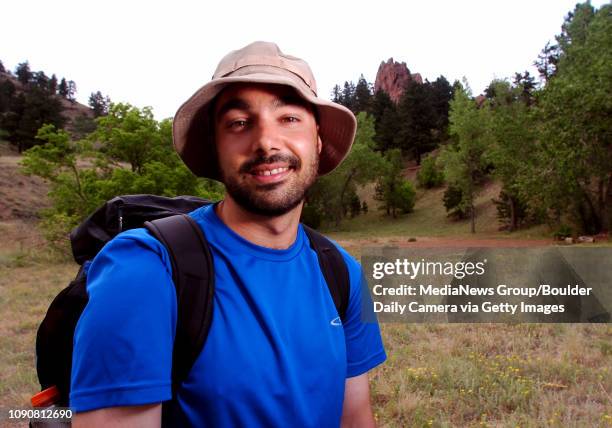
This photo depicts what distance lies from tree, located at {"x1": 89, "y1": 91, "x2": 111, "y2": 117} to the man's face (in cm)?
9745

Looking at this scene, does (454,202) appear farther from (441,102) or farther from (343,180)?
(441,102)

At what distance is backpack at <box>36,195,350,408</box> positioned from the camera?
1381 mm

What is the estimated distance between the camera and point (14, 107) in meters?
53.0

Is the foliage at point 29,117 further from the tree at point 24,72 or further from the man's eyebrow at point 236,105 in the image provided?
the man's eyebrow at point 236,105

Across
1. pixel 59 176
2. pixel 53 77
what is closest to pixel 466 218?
pixel 59 176


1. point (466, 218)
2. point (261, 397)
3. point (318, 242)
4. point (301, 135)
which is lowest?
point (466, 218)

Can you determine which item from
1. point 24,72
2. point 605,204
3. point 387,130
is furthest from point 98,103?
point 605,204

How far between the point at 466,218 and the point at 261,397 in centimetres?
4051

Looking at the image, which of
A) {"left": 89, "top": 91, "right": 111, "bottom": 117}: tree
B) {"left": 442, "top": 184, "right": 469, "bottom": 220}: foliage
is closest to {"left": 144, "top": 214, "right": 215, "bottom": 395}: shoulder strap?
{"left": 442, "top": 184, "right": 469, "bottom": 220}: foliage

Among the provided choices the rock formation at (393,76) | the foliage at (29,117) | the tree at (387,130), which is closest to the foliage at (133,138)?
the foliage at (29,117)

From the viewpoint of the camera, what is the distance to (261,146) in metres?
1.66

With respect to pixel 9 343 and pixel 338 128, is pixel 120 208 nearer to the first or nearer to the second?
pixel 338 128

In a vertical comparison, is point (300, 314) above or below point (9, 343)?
above

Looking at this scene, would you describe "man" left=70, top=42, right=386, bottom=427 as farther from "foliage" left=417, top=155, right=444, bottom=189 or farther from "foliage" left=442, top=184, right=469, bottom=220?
"foliage" left=417, top=155, right=444, bottom=189
